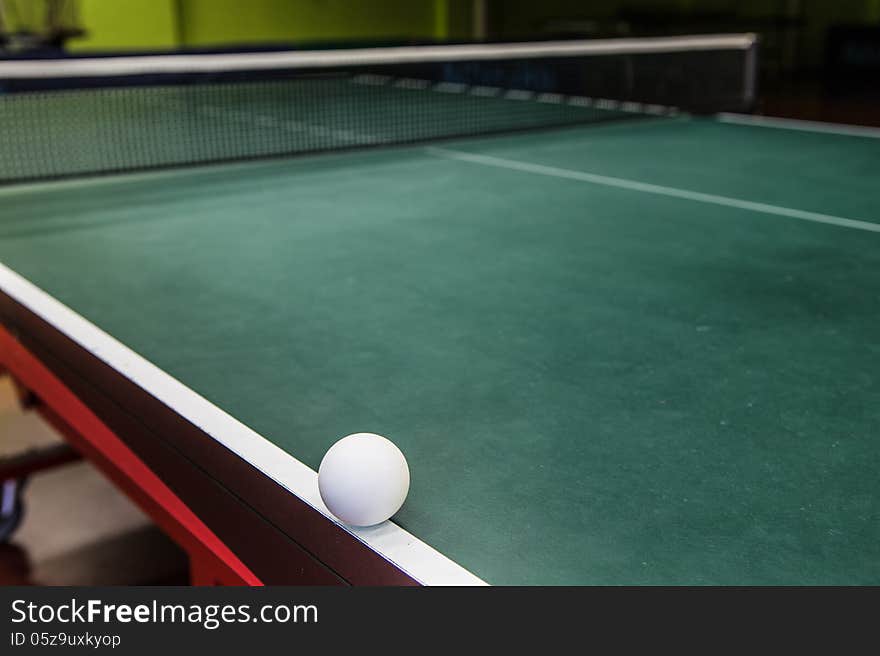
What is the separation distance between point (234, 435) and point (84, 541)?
216cm

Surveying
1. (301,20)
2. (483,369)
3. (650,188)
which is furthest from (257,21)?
(483,369)

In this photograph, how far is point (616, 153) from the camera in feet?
14.6

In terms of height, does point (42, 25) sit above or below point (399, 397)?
above

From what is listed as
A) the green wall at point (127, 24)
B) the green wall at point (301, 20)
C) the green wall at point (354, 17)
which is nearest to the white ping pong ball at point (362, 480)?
the green wall at point (354, 17)

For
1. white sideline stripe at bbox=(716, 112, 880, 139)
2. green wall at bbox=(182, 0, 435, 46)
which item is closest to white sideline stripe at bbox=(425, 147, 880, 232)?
white sideline stripe at bbox=(716, 112, 880, 139)

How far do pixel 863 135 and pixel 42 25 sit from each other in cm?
821

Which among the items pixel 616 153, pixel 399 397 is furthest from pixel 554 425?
pixel 616 153

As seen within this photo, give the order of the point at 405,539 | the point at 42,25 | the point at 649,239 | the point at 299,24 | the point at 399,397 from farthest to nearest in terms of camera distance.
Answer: the point at 299,24 → the point at 42,25 → the point at 649,239 → the point at 399,397 → the point at 405,539

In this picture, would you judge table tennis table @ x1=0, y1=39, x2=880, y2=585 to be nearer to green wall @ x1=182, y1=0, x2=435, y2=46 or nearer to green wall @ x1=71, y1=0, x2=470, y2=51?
green wall @ x1=71, y1=0, x2=470, y2=51

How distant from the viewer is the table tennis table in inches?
47.7

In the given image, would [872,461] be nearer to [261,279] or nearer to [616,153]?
[261,279]

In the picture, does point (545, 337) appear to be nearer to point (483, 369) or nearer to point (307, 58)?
point (483, 369)

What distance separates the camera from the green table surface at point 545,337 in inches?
48.4

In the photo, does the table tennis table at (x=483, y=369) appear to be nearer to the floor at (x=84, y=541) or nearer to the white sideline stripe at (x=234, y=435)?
the white sideline stripe at (x=234, y=435)
